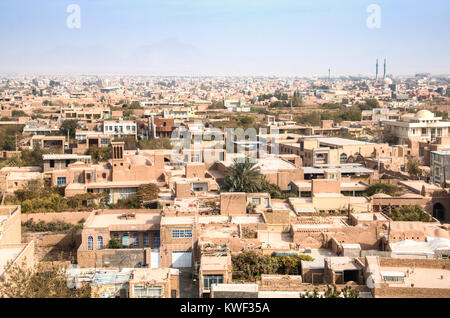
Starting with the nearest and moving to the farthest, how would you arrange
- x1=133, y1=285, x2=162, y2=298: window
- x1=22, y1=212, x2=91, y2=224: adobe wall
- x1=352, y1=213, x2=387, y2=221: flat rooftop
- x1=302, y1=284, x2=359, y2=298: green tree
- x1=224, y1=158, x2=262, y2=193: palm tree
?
x1=302, y1=284, x2=359, y2=298: green tree < x1=133, y1=285, x2=162, y2=298: window < x1=352, y1=213, x2=387, y2=221: flat rooftop < x1=22, y1=212, x2=91, y2=224: adobe wall < x1=224, y1=158, x2=262, y2=193: palm tree

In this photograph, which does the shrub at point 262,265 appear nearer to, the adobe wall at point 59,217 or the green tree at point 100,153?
the adobe wall at point 59,217

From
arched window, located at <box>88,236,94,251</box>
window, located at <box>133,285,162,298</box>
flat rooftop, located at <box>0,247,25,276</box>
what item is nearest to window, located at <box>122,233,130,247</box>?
arched window, located at <box>88,236,94,251</box>

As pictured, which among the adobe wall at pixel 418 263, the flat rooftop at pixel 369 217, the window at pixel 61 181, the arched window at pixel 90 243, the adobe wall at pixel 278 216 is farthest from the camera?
the window at pixel 61 181

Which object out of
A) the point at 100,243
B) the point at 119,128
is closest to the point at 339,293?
the point at 100,243

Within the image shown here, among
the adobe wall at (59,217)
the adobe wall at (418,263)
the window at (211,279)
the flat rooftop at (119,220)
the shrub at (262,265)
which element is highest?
the adobe wall at (418,263)

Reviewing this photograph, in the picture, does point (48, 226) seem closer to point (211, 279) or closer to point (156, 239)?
point (156, 239)

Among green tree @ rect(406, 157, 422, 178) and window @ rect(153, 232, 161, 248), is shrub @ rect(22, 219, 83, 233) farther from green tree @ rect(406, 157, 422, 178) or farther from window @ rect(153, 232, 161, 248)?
green tree @ rect(406, 157, 422, 178)

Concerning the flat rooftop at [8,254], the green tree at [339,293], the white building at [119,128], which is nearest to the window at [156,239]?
the flat rooftop at [8,254]
